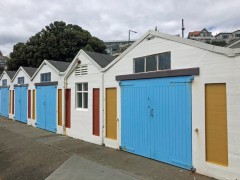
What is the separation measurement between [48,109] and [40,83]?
1.94m

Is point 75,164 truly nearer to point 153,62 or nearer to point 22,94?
point 153,62

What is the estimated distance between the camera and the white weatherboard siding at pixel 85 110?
10.2m

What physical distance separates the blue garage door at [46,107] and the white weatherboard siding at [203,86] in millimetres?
7851

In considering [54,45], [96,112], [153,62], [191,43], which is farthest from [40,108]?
[54,45]

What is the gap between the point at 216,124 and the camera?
20.0 ft

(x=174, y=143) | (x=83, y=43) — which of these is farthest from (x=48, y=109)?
(x=83, y=43)

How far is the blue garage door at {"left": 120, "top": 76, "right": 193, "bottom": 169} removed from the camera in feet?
22.1

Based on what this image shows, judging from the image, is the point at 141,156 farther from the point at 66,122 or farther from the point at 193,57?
the point at 66,122

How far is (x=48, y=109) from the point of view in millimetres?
14062

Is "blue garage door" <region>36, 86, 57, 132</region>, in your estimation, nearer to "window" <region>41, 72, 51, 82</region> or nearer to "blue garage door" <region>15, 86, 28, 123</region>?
"window" <region>41, 72, 51, 82</region>

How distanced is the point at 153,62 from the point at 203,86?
79.6 inches

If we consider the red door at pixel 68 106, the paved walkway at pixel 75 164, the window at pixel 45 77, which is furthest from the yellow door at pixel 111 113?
the window at pixel 45 77

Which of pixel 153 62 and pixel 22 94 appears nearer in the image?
pixel 153 62

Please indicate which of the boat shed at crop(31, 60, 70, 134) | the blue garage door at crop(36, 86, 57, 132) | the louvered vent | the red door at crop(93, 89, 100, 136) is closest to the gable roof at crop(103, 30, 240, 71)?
the red door at crop(93, 89, 100, 136)
